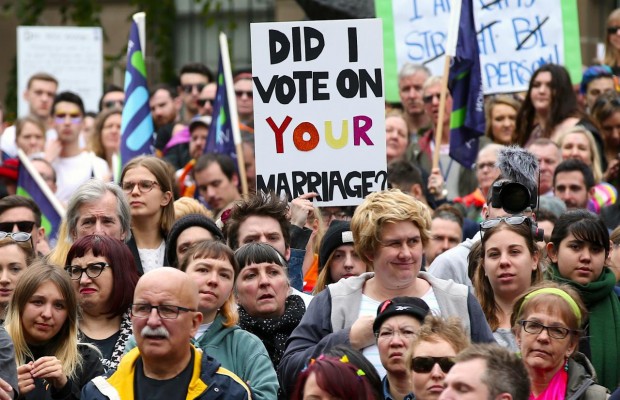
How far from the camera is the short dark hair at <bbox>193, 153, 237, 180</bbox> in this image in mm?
12031

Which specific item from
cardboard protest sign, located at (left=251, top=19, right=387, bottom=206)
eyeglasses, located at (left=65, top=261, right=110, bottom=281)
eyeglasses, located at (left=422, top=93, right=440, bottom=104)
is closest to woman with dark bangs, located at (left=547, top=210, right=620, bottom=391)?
cardboard protest sign, located at (left=251, top=19, right=387, bottom=206)

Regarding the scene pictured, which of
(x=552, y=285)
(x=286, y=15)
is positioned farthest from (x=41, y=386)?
(x=286, y=15)

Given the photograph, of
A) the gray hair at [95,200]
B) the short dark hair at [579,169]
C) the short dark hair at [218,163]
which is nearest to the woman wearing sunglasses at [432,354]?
the gray hair at [95,200]

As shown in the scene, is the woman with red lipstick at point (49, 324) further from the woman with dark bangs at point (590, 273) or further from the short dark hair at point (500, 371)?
the woman with dark bangs at point (590, 273)

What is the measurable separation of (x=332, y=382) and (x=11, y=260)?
9.26 ft

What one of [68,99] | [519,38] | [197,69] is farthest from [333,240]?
[197,69]

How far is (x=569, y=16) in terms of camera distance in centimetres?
1367

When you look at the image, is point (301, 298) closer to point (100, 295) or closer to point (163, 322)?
point (100, 295)

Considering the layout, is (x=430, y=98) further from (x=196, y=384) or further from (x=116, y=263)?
(x=196, y=384)

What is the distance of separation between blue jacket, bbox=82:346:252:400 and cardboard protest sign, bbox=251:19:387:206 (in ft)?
8.05

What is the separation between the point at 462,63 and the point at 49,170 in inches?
128

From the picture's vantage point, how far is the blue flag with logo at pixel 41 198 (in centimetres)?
1211

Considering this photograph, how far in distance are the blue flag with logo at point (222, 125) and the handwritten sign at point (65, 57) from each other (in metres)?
5.19

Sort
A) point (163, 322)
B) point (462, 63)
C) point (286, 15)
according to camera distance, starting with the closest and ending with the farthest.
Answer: point (163, 322) → point (462, 63) → point (286, 15)
